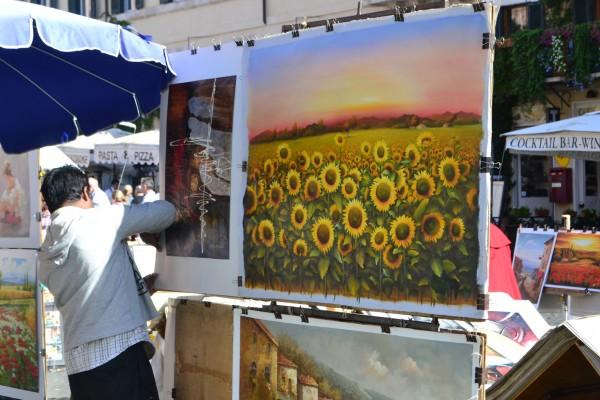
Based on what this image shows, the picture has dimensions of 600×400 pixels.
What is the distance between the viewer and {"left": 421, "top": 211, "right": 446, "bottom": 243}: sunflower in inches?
138

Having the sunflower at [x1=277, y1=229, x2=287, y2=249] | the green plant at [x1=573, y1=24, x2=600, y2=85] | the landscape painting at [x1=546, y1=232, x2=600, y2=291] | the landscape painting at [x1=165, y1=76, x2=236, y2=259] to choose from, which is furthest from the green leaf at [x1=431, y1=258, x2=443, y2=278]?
the green plant at [x1=573, y1=24, x2=600, y2=85]

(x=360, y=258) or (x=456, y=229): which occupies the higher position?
(x=456, y=229)

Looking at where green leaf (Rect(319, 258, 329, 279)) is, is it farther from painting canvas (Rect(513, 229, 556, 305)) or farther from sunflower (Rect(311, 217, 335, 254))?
painting canvas (Rect(513, 229, 556, 305))

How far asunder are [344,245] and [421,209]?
0.42 m

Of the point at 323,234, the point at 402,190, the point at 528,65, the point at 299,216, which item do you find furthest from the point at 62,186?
the point at 528,65

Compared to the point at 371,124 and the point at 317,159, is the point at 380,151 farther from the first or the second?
the point at 317,159

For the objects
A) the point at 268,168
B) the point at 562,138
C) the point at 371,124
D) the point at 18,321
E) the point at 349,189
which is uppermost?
the point at 562,138

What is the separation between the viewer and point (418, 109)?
3570 millimetres

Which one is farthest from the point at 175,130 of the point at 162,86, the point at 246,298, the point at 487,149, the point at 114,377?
the point at 487,149

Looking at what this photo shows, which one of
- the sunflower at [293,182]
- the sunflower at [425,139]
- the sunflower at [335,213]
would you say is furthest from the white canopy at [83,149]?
the sunflower at [425,139]

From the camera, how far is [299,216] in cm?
403

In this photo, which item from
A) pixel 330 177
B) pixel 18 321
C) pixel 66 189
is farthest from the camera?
pixel 18 321

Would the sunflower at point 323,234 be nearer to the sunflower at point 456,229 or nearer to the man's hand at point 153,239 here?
the sunflower at point 456,229

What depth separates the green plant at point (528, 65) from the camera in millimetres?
19375
